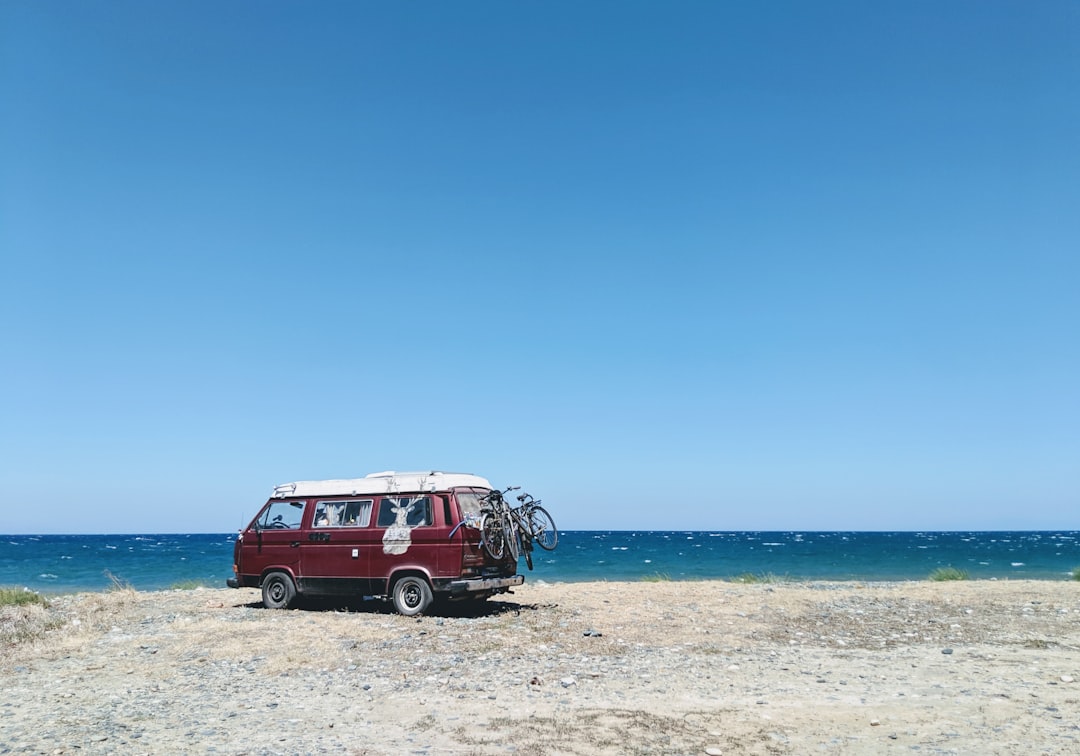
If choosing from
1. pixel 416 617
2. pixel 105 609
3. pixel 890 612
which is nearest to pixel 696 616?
pixel 890 612

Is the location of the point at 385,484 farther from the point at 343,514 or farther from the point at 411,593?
the point at 411,593

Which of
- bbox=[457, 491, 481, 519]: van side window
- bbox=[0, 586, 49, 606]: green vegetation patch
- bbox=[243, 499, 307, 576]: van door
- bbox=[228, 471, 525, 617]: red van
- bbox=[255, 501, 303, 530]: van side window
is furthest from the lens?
bbox=[0, 586, 49, 606]: green vegetation patch

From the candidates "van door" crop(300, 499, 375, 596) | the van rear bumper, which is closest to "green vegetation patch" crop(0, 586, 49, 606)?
"van door" crop(300, 499, 375, 596)

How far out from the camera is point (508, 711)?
8953 mm

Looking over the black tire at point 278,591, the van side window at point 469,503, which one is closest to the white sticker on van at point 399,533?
the van side window at point 469,503

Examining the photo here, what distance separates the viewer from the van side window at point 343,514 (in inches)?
666

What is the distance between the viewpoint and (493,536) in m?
16.5

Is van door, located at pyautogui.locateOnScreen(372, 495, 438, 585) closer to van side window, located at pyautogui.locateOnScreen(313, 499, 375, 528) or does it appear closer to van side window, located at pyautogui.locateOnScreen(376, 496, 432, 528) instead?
van side window, located at pyautogui.locateOnScreen(376, 496, 432, 528)

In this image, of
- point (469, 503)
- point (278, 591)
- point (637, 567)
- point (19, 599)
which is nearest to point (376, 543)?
point (469, 503)

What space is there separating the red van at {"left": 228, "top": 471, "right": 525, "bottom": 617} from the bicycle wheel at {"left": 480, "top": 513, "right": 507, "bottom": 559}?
0.14 metres

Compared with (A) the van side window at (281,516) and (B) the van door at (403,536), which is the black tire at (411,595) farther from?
(A) the van side window at (281,516)

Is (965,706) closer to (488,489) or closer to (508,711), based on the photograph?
(508,711)

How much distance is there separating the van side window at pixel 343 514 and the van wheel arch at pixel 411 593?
1.48 metres

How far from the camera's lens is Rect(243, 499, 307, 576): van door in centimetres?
1766
